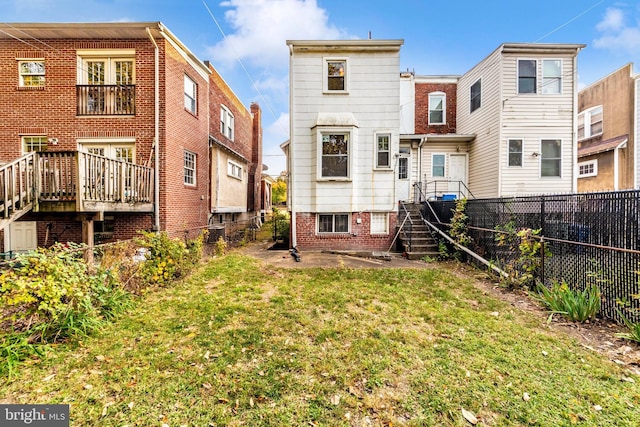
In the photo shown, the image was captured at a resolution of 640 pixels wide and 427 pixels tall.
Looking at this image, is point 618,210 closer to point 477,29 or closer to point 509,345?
point 509,345

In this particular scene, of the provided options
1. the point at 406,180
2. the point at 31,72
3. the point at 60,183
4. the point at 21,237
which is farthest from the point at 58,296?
the point at 406,180

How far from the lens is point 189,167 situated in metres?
11.0

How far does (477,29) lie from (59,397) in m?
19.1

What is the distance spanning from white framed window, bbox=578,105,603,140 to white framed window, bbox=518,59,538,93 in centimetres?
784

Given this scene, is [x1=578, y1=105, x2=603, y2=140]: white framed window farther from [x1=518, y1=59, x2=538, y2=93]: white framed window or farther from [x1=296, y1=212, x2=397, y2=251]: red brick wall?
[x1=296, y1=212, x2=397, y2=251]: red brick wall

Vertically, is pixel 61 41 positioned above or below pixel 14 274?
above

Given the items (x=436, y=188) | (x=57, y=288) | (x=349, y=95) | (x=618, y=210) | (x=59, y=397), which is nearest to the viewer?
(x=59, y=397)

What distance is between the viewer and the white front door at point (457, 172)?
1384 centimetres

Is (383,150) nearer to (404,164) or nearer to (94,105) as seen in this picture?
(404,164)

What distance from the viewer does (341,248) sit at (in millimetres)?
10234

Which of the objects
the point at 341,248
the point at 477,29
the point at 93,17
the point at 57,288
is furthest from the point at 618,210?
the point at 93,17

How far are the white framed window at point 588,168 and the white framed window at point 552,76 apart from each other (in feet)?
22.4

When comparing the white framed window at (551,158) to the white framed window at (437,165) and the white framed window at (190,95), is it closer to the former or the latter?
the white framed window at (437,165)

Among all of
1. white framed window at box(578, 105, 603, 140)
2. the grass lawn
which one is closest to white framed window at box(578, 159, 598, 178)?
white framed window at box(578, 105, 603, 140)
